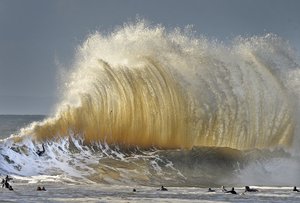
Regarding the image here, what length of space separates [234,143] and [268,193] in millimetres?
19109

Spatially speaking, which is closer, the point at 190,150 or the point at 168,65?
the point at 190,150

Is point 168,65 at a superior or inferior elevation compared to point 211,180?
superior

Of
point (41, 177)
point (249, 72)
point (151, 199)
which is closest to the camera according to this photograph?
point (151, 199)

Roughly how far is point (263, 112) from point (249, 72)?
406 cm

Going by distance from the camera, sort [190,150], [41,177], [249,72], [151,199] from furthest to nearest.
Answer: [249,72] → [190,150] → [41,177] → [151,199]

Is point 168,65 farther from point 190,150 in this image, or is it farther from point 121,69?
point 190,150

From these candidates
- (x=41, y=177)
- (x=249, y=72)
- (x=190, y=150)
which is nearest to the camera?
(x=41, y=177)

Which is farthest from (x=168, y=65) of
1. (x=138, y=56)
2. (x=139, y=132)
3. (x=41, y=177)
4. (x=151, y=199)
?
(x=151, y=199)

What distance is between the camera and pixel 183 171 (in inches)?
1645

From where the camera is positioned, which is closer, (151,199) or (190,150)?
(151,199)

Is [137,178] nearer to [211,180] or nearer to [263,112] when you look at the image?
[211,180]

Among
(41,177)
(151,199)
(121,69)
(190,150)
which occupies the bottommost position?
(151,199)

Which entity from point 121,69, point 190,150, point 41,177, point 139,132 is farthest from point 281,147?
point 41,177

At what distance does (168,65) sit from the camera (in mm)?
52188
